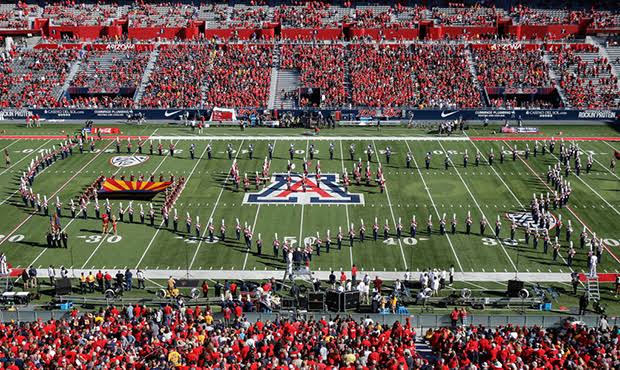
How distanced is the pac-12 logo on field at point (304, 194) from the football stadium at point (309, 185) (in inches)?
7.0

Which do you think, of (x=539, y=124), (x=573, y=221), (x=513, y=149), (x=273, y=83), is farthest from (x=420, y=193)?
(x=273, y=83)

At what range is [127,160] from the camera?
41.8 meters

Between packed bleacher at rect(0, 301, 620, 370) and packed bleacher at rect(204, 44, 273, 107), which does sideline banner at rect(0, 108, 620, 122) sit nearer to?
packed bleacher at rect(204, 44, 273, 107)

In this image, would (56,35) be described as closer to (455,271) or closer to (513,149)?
(513,149)

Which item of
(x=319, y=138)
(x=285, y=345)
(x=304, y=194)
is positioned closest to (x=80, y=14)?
(x=319, y=138)

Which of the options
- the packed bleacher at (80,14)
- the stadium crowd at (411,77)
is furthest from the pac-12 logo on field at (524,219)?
the packed bleacher at (80,14)

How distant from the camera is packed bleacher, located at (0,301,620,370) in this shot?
16.3m

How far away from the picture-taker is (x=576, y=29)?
65.8 m

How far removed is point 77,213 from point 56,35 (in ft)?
129

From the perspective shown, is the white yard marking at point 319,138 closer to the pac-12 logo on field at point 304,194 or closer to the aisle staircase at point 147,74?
the pac-12 logo on field at point 304,194

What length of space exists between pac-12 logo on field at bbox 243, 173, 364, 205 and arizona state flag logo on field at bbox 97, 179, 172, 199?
420 cm

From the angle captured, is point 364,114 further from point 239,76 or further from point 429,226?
point 429,226

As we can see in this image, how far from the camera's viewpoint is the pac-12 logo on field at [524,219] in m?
31.3

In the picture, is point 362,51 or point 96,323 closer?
point 96,323
